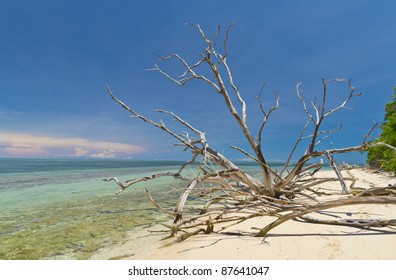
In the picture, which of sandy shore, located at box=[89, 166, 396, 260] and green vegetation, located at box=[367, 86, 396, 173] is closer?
sandy shore, located at box=[89, 166, 396, 260]

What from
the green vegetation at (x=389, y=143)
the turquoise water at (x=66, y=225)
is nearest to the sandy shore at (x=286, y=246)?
the turquoise water at (x=66, y=225)

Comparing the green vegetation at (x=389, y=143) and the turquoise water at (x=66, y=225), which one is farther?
the green vegetation at (x=389, y=143)

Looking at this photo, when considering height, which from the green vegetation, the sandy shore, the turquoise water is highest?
the green vegetation

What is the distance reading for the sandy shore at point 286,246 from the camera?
2.61 meters

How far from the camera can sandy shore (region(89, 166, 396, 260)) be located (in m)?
2.61

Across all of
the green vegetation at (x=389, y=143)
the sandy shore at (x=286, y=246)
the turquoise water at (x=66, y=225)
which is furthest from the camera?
the green vegetation at (x=389, y=143)

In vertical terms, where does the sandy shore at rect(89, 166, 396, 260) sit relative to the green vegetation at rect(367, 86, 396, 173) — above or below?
below

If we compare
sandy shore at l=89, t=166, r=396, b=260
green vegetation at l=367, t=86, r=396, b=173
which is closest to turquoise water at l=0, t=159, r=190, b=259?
sandy shore at l=89, t=166, r=396, b=260

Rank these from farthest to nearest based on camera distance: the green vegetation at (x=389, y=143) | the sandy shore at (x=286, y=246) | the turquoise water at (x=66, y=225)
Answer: the green vegetation at (x=389, y=143) → the turquoise water at (x=66, y=225) → the sandy shore at (x=286, y=246)

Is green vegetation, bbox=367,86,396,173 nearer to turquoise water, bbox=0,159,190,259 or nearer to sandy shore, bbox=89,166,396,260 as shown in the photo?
sandy shore, bbox=89,166,396,260

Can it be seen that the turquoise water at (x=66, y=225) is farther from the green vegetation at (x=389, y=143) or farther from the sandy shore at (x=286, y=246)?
the green vegetation at (x=389, y=143)

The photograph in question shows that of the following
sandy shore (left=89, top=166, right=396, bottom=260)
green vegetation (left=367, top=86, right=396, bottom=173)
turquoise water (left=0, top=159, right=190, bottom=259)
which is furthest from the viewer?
green vegetation (left=367, top=86, right=396, bottom=173)
